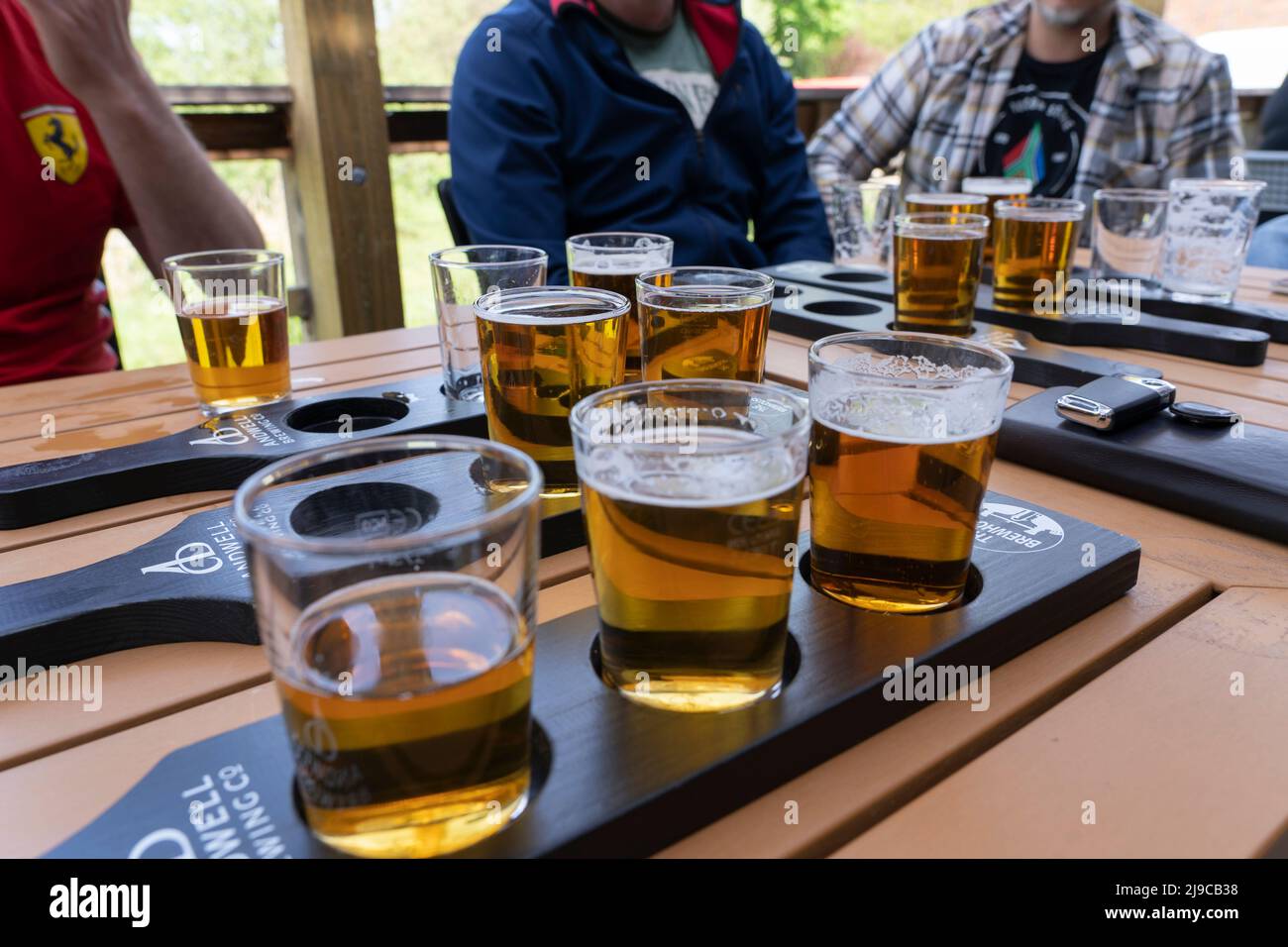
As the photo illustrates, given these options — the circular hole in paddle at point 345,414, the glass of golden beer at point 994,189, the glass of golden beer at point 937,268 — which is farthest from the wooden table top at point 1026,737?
the glass of golden beer at point 994,189

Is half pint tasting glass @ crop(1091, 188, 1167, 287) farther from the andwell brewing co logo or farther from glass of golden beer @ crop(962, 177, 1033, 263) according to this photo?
the andwell brewing co logo

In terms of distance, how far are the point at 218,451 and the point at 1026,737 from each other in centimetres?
82

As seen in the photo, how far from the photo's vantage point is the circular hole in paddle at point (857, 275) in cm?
172

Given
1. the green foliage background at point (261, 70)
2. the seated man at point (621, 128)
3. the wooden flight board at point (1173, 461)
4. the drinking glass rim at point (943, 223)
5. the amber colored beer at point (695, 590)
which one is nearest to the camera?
the amber colored beer at point (695, 590)

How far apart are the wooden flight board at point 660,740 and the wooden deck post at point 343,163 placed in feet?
8.72

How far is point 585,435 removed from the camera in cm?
54

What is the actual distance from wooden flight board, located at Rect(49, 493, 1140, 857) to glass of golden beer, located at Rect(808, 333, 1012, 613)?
25 millimetres

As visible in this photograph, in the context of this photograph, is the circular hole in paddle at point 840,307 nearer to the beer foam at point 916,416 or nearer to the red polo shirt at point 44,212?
the beer foam at point 916,416

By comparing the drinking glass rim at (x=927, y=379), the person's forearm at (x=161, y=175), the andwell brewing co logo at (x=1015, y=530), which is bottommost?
the andwell brewing co logo at (x=1015, y=530)

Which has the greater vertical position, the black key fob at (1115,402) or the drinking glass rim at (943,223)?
the drinking glass rim at (943,223)

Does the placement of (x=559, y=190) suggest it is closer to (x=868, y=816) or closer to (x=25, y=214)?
(x=25, y=214)

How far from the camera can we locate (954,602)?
2.22 ft

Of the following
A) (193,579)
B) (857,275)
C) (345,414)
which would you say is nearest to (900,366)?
(193,579)
